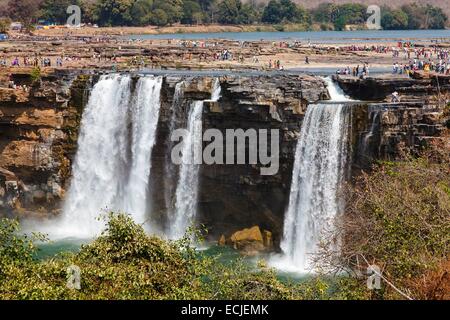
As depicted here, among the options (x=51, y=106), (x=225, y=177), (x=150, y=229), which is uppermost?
(x=51, y=106)

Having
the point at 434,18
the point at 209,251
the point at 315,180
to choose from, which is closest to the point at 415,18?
Result: the point at 434,18

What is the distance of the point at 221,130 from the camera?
36.5m

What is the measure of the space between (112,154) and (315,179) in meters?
12.4

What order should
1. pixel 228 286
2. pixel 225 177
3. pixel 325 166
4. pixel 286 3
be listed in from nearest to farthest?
pixel 228 286 → pixel 325 166 → pixel 225 177 → pixel 286 3

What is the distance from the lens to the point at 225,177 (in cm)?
3728

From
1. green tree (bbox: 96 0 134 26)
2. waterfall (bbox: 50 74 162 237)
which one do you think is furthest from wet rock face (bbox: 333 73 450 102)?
green tree (bbox: 96 0 134 26)

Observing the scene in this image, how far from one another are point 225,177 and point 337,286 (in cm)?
1700

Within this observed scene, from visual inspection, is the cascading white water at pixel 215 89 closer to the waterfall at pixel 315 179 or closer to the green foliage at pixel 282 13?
the waterfall at pixel 315 179

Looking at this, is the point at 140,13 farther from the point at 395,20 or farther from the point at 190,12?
the point at 395,20

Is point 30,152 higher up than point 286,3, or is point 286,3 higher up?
point 286,3

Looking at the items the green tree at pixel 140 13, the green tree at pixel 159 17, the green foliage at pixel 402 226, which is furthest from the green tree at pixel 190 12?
the green foliage at pixel 402 226

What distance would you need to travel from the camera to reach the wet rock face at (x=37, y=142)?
41.0 metres

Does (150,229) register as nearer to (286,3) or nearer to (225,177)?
(225,177)

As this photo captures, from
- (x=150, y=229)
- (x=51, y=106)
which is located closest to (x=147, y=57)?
(x=51, y=106)
